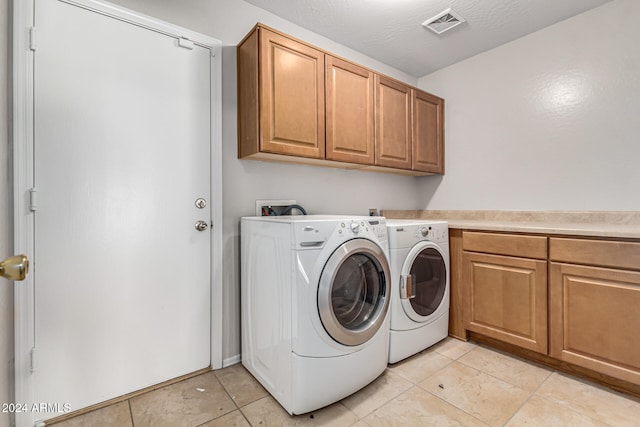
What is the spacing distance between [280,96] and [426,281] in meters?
1.57

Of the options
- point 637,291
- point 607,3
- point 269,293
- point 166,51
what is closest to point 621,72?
point 607,3

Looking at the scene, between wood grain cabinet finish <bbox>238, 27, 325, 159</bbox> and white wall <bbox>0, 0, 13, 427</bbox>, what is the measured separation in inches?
40.7

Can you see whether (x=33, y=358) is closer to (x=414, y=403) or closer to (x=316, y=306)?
(x=316, y=306)

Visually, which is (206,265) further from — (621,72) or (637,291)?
(621,72)

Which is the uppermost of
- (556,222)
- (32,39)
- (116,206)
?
(32,39)

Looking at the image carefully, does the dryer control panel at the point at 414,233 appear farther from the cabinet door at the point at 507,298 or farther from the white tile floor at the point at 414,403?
the white tile floor at the point at 414,403

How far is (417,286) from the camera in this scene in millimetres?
2002

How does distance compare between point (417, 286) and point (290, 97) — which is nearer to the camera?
point (290, 97)

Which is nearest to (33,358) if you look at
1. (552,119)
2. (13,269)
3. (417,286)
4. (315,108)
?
(13,269)

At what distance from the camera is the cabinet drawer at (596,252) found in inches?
59.2

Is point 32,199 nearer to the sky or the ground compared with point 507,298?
nearer to the sky

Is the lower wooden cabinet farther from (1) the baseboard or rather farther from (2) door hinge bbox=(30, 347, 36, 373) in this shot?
(2) door hinge bbox=(30, 347, 36, 373)

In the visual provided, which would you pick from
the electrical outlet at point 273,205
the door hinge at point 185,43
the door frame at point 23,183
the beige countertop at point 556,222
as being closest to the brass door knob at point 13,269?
the door frame at point 23,183

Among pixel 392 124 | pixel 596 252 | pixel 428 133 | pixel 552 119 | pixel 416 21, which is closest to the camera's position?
pixel 596 252
